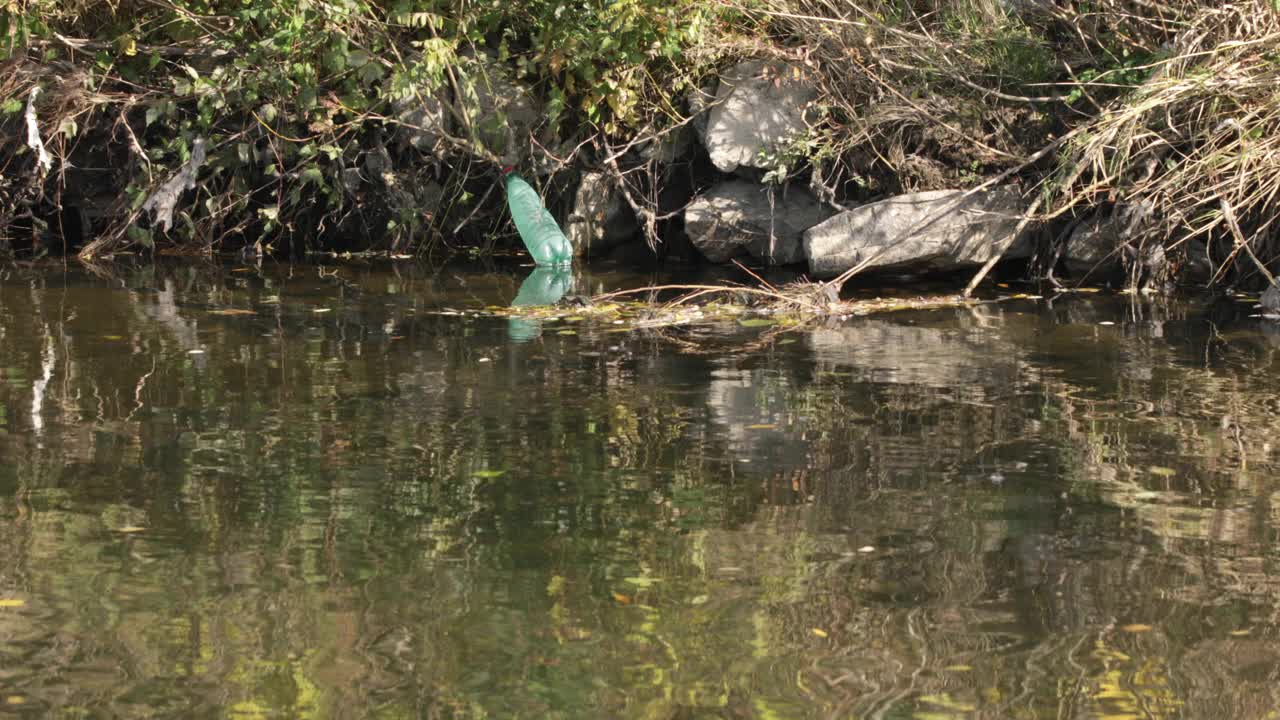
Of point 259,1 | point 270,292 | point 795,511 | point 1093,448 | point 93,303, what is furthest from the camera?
point 259,1

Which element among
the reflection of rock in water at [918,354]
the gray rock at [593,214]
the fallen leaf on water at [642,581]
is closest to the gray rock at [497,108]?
the gray rock at [593,214]

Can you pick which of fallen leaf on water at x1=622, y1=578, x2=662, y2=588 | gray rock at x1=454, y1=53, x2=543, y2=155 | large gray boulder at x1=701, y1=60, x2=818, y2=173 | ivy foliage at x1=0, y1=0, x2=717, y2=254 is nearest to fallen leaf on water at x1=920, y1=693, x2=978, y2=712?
fallen leaf on water at x1=622, y1=578, x2=662, y2=588

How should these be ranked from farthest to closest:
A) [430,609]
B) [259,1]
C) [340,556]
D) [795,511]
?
[259,1] → [795,511] → [340,556] → [430,609]

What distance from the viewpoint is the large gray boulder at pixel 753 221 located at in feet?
41.0

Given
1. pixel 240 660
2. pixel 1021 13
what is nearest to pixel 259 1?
pixel 1021 13

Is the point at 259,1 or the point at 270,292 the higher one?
the point at 259,1

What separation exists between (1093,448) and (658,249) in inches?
302

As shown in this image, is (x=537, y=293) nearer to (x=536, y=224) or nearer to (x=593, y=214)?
(x=536, y=224)

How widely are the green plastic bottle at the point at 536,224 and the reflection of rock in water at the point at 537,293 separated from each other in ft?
0.68

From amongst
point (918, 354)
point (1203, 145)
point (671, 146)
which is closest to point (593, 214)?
point (671, 146)

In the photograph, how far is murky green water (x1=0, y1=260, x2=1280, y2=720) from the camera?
3807mm

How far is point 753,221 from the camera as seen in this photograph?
41.1ft

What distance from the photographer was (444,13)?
12445mm

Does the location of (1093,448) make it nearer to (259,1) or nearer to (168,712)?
(168,712)
